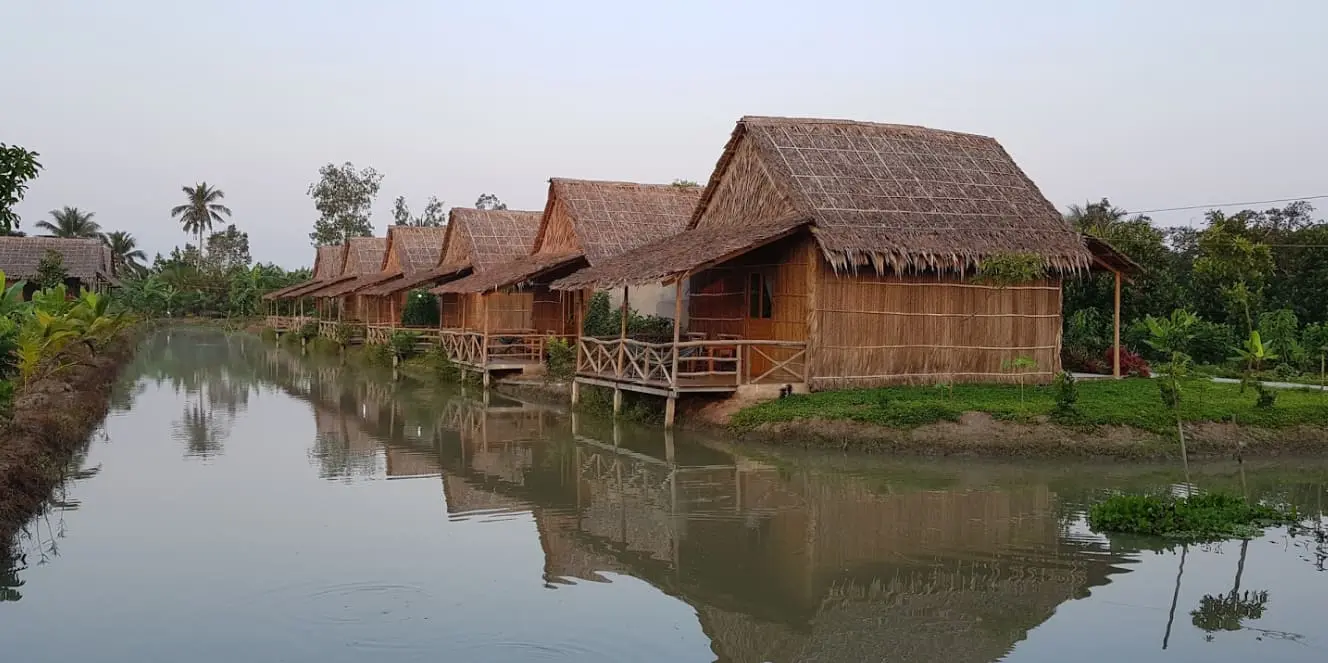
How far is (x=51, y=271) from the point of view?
3531cm

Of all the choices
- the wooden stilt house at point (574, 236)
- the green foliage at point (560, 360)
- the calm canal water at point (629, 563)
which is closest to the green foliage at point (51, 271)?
the wooden stilt house at point (574, 236)

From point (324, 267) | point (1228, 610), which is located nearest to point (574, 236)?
point (1228, 610)

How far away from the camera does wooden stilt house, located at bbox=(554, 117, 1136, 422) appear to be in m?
15.3

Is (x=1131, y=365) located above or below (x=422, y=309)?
below

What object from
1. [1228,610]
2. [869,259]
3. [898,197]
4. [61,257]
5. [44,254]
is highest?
[44,254]

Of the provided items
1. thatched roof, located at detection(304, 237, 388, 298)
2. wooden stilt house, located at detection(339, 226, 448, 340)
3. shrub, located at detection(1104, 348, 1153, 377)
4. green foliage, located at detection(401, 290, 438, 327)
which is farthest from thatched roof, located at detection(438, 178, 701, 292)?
thatched roof, located at detection(304, 237, 388, 298)

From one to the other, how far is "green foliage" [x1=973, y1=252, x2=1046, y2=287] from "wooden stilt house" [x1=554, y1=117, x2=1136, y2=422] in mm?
80

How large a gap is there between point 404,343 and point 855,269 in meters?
15.7

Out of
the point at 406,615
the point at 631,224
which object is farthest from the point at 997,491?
the point at 631,224

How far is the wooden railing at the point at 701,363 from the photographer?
15.2 meters

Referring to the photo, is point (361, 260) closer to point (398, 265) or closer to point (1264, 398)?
point (398, 265)

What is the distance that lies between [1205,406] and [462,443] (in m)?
10.3

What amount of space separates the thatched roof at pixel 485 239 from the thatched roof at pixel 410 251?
8.69 feet

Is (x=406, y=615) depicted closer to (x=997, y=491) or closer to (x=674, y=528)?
(x=674, y=528)
